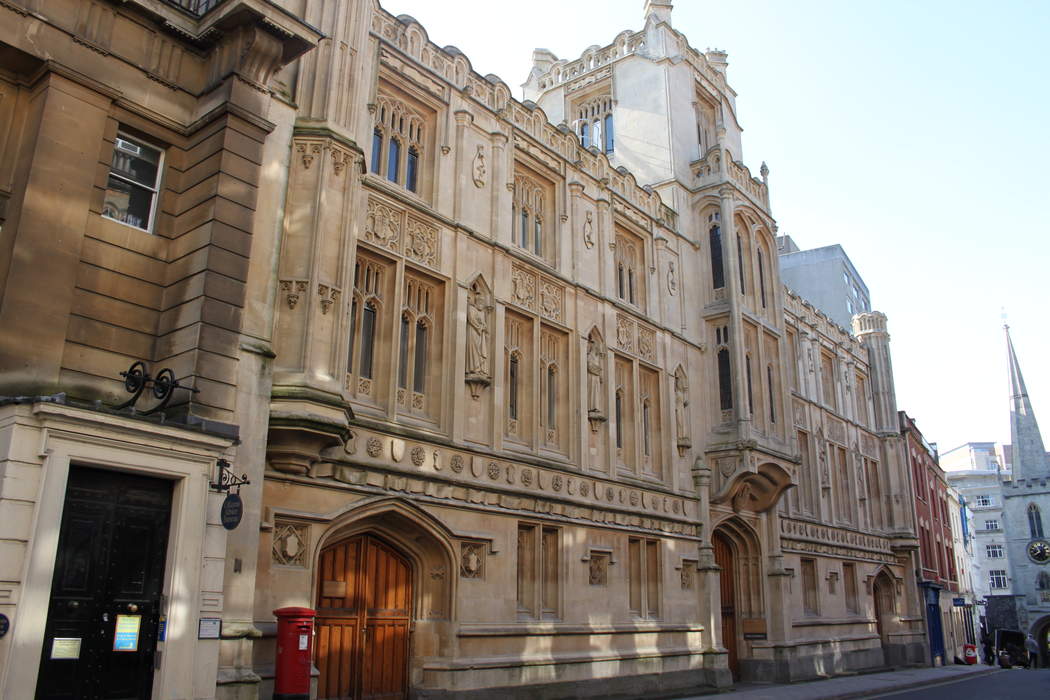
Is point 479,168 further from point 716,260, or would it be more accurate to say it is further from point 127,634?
point 127,634

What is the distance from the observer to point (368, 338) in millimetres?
16281

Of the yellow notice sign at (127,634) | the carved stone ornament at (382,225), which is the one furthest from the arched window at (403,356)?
the yellow notice sign at (127,634)

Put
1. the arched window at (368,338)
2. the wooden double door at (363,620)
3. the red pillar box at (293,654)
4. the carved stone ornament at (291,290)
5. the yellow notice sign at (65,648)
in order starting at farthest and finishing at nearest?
1. the arched window at (368,338)
2. the wooden double door at (363,620)
3. the carved stone ornament at (291,290)
4. the red pillar box at (293,654)
5. the yellow notice sign at (65,648)

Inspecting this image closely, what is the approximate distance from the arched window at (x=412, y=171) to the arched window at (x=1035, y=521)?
69.0 m

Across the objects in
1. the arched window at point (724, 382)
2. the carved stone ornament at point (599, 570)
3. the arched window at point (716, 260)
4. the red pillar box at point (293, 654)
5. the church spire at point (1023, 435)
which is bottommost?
the red pillar box at point (293, 654)

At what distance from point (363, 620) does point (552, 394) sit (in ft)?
25.1

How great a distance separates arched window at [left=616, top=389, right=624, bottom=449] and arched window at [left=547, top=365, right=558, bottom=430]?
2820mm

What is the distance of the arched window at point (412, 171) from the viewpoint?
17953 mm

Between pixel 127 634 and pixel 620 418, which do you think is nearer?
pixel 127 634

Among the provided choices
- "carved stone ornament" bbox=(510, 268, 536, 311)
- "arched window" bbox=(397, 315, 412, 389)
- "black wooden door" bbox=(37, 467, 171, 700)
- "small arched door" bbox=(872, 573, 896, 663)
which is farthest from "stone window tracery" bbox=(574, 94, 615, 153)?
"small arched door" bbox=(872, 573, 896, 663)

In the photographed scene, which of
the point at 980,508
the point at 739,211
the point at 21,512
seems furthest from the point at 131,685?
the point at 980,508

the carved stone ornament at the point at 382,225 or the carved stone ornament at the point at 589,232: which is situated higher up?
the carved stone ornament at the point at 589,232

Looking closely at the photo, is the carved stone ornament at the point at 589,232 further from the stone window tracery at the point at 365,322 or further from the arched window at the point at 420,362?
the stone window tracery at the point at 365,322

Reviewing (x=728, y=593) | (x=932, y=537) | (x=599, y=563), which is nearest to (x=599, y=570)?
(x=599, y=563)
